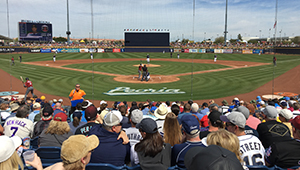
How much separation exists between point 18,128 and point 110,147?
2.96m

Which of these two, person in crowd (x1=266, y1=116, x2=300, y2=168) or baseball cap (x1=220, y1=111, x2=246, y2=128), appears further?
baseball cap (x1=220, y1=111, x2=246, y2=128)

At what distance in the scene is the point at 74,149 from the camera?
274cm

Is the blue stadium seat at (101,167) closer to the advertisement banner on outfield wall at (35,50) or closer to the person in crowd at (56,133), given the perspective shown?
the person in crowd at (56,133)

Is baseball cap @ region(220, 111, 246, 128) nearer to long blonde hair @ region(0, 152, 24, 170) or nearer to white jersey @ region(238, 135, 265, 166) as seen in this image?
white jersey @ region(238, 135, 265, 166)

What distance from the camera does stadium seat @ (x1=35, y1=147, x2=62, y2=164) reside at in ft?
13.7

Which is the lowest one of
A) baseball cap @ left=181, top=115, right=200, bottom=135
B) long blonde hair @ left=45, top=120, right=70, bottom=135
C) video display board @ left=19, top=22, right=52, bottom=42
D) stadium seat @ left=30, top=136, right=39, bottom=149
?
A: stadium seat @ left=30, top=136, right=39, bottom=149

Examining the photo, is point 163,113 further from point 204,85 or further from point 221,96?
point 204,85

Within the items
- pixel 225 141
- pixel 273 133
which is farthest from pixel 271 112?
pixel 225 141

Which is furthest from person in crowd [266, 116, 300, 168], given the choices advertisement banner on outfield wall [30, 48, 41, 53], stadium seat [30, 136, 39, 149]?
advertisement banner on outfield wall [30, 48, 41, 53]

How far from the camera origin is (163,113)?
6.92 metres

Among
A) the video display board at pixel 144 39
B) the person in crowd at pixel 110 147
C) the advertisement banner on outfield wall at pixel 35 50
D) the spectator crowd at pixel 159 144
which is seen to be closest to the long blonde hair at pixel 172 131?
the spectator crowd at pixel 159 144

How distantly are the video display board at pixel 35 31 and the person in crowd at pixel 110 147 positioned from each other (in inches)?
4036

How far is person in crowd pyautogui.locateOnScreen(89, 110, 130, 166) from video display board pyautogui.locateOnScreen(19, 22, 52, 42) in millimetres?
102515

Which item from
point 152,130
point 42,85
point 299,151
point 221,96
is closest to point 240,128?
point 299,151
